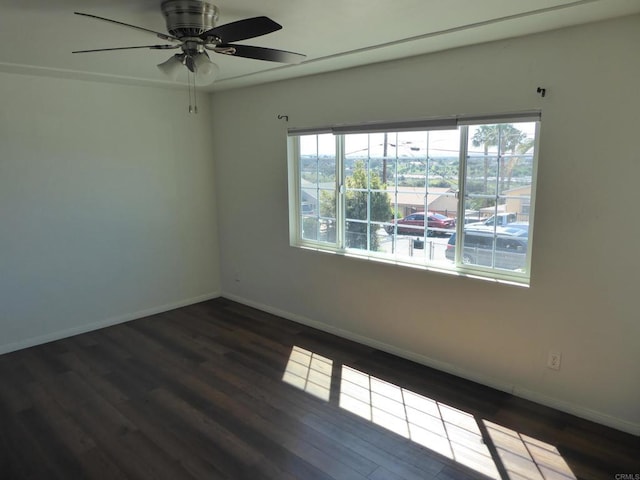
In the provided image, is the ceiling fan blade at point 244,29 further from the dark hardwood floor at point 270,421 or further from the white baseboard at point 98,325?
the white baseboard at point 98,325

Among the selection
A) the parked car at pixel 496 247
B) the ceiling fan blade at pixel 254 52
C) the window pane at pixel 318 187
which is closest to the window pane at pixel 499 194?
the parked car at pixel 496 247

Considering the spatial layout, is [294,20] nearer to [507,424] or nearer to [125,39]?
[125,39]

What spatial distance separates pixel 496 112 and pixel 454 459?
2.14 meters

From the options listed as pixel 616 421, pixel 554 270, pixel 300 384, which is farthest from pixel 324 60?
pixel 616 421

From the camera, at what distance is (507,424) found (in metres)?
2.72

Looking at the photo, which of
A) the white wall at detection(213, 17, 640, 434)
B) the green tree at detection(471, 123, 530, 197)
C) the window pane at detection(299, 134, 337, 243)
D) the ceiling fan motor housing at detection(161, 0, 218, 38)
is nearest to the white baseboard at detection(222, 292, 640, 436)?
the white wall at detection(213, 17, 640, 434)

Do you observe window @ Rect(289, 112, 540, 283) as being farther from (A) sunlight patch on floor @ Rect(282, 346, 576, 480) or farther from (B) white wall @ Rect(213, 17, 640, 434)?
(A) sunlight patch on floor @ Rect(282, 346, 576, 480)

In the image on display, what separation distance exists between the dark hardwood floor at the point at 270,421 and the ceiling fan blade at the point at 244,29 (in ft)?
7.09

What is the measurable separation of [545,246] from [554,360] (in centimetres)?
75

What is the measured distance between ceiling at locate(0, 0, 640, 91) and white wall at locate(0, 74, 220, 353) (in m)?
0.59

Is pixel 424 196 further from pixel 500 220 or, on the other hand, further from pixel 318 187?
pixel 318 187

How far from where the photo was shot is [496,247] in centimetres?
309

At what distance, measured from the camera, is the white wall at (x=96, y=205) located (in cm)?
376

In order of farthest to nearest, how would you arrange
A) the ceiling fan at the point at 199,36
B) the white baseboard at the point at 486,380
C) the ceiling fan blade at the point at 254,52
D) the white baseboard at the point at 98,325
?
1. the white baseboard at the point at 98,325
2. the white baseboard at the point at 486,380
3. the ceiling fan blade at the point at 254,52
4. the ceiling fan at the point at 199,36
